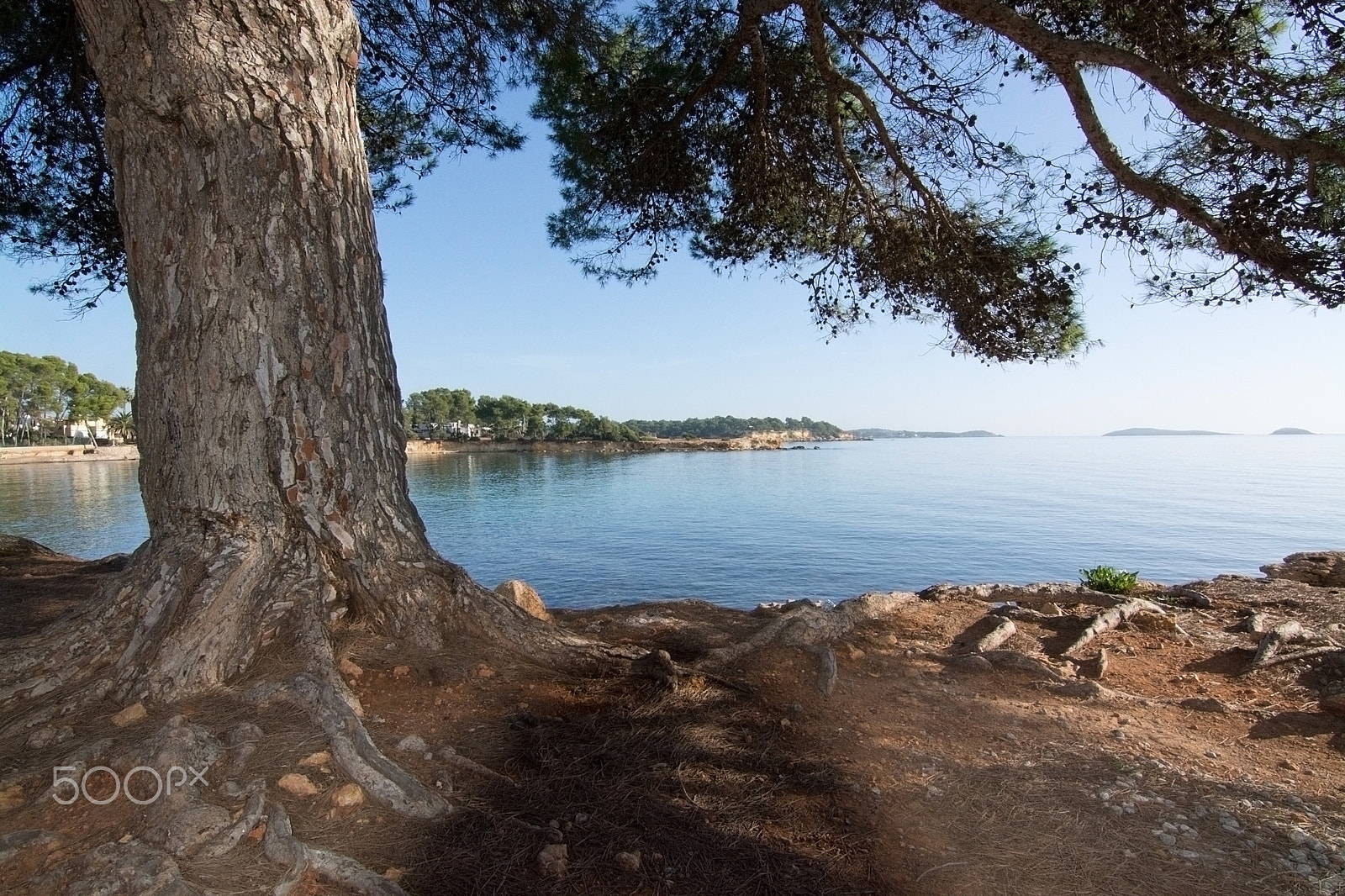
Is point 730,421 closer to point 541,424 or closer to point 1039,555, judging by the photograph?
point 541,424

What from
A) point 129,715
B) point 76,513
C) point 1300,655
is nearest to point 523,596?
point 129,715

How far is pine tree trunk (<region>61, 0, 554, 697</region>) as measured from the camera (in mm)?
2719

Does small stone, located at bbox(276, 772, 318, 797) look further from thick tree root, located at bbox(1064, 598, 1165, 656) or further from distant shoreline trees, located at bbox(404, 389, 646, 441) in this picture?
distant shoreline trees, located at bbox(404, 389, 646, 441)

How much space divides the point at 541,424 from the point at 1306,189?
85666 millimetres

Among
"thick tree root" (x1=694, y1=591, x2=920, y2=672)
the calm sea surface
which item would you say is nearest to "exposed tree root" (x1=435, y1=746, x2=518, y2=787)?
"thick tree root" (x1=694, y1=591, x2=920, y2=672)

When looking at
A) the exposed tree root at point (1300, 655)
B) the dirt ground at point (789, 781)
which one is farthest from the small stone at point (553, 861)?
the exposed tree root at point (1300, 655)

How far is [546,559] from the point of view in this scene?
46.9 ft

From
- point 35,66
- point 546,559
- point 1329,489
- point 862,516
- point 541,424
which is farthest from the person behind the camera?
point 541,424

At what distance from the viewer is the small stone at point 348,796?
2025 mm

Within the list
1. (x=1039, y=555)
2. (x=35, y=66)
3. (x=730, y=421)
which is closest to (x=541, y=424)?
(x=730, y=421)

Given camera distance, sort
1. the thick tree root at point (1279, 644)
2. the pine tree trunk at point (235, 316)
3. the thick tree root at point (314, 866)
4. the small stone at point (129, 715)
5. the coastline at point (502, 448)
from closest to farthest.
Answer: the thick tree root at point (314, 866), the small stone at point (129, 715), the pine tree trunk at point (235, 316), the thick tree root at point (1279, 644), the coastline at point (502, 448)

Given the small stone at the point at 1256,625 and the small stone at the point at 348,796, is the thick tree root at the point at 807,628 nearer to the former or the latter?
the small stone at the point at 348,796

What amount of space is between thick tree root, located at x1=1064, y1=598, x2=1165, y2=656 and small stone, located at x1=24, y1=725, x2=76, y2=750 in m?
4.95

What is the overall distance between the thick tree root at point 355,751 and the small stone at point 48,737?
504 millimetres
